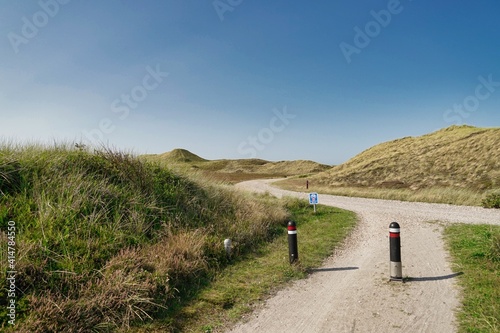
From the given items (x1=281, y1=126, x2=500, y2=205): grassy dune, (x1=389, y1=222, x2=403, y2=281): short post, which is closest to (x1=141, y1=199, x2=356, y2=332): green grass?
(x1=389, y1=222, x2=403, y2=281): short post

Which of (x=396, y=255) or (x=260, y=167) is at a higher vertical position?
(x=260, y=167)

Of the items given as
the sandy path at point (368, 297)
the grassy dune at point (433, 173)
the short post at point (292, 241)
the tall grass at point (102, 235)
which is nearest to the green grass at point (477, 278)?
the sandy path at point (368, 297)

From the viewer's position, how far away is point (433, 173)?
37.2 m

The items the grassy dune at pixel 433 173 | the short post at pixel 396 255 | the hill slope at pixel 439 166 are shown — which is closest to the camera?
the short post at pixel 396 255

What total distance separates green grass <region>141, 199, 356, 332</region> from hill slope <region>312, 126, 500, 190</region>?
23.3 m

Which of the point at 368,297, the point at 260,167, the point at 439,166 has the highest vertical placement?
the point at 260,167

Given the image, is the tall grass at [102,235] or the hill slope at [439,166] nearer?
the tall grass at [102,235]

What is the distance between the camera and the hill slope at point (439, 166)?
104 feet

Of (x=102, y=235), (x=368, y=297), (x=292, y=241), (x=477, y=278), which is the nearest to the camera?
(x=368, y=297)

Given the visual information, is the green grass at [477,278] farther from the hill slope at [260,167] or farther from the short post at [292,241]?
the hill slope at [260,167]

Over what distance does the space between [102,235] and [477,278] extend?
8.30 metres

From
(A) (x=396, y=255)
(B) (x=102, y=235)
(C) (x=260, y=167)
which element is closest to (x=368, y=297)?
(A) (x=396, y=255)

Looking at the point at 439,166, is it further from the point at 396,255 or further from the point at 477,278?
the point at 396,255

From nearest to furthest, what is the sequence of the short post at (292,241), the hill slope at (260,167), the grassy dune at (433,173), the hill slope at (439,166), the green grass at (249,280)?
the green grass at (249,280) < the short post at (292,241) < the grassy dune at (433,173) < the hill slope at (439,166) < the hill slope at (260,167)
